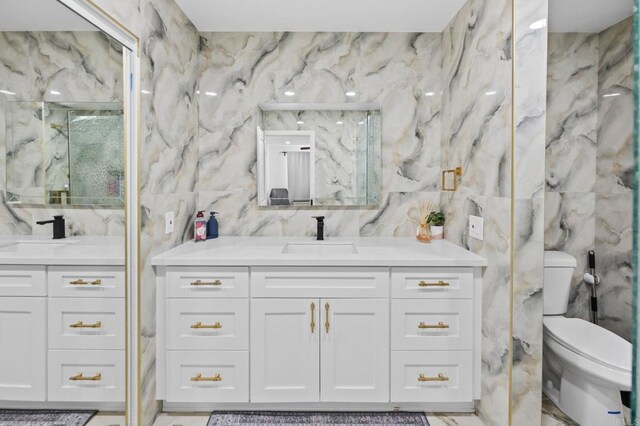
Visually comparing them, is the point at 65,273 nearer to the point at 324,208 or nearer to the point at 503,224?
the point at 324,208

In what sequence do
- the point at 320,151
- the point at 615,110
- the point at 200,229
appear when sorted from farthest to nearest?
1. the point at 320,151
2. the point at 200,229
3. the point at 615,110

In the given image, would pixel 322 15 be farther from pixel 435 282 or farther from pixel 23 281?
pixel 23 281

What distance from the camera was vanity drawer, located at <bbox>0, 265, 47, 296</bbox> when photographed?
1.12m

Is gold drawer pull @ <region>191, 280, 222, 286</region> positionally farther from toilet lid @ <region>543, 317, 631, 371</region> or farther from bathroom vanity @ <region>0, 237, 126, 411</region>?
toilet lid @ <region>543, 317, 631, 371</region>

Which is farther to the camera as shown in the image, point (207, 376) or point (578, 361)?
point (207, 376)

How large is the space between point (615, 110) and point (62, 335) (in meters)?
3.08

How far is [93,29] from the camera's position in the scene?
1514 mm

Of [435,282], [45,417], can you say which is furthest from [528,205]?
[45,417]

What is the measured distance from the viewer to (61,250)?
139 cm

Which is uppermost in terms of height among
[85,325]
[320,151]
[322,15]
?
[322,15]

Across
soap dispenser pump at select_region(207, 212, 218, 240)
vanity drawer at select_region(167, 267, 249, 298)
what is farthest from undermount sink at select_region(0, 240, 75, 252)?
soap dispenser pump at select_region(207, 212, 218, 240)

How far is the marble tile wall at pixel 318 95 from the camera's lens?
2.67m

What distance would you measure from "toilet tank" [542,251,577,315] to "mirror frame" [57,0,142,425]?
2272 millimetres

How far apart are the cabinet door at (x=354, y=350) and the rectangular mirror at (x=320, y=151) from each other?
0.89 m
